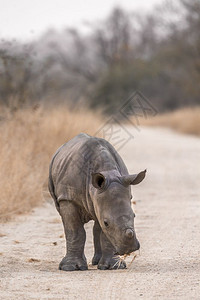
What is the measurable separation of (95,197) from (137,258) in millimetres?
1132

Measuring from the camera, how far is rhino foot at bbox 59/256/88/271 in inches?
221

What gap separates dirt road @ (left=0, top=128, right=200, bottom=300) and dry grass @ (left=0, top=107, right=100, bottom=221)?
0.92 feet

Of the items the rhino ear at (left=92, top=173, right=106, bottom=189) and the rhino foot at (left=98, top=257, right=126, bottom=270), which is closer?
the rhino ear at (left=92, top=173, right=106, bottom=189)

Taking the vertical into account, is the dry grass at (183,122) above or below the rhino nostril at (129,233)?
below

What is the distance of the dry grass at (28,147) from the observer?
342 inches

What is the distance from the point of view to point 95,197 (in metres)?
5.14

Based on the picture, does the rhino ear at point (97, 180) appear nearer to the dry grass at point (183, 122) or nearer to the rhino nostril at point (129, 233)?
the rhino nostril at point (129, 233)

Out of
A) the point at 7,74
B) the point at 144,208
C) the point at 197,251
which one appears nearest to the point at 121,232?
the point at 197,251

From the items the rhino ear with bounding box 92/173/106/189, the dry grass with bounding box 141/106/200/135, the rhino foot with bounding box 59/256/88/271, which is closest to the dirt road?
the rhino foot with bounding box 59/256/88/271

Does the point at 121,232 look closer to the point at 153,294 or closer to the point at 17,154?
the point at 153,294

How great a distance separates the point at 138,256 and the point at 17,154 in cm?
393

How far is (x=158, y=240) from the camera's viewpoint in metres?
6.86

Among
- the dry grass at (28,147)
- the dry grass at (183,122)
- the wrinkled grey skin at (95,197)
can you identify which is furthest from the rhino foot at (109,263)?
the dry grass at (183,122)

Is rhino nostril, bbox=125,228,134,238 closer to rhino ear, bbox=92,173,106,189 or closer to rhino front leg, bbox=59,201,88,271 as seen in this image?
rhino ear, bbox=92,173,106,189
